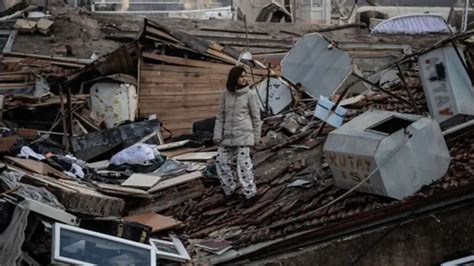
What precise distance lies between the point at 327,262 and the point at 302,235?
39cm

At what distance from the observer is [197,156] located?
12.1 m

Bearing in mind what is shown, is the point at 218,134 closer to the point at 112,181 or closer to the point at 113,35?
the point at 112,181

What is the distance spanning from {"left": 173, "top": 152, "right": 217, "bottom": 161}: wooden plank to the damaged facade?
63mm

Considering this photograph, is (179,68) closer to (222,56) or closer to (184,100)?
(184,100)

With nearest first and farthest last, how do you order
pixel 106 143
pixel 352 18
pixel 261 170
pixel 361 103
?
pixel 261 170
pixel 361 103
pixel 106 143
pixel 352 18

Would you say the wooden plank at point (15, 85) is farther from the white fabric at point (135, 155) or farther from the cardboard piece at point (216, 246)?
the cardboard piece at point (216, 246)

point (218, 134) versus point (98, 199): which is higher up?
point (218, 134)

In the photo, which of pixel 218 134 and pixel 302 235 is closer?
pixel 302 235

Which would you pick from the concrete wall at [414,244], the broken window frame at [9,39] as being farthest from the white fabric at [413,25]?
the concrete wall at [414,244]

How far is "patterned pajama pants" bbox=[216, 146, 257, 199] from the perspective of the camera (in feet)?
31.0

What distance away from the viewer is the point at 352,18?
25219mm

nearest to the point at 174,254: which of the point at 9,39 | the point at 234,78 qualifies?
the point at 234,78

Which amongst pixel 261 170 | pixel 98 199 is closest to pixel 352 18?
pixel 261 170

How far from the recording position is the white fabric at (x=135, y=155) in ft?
39.5
